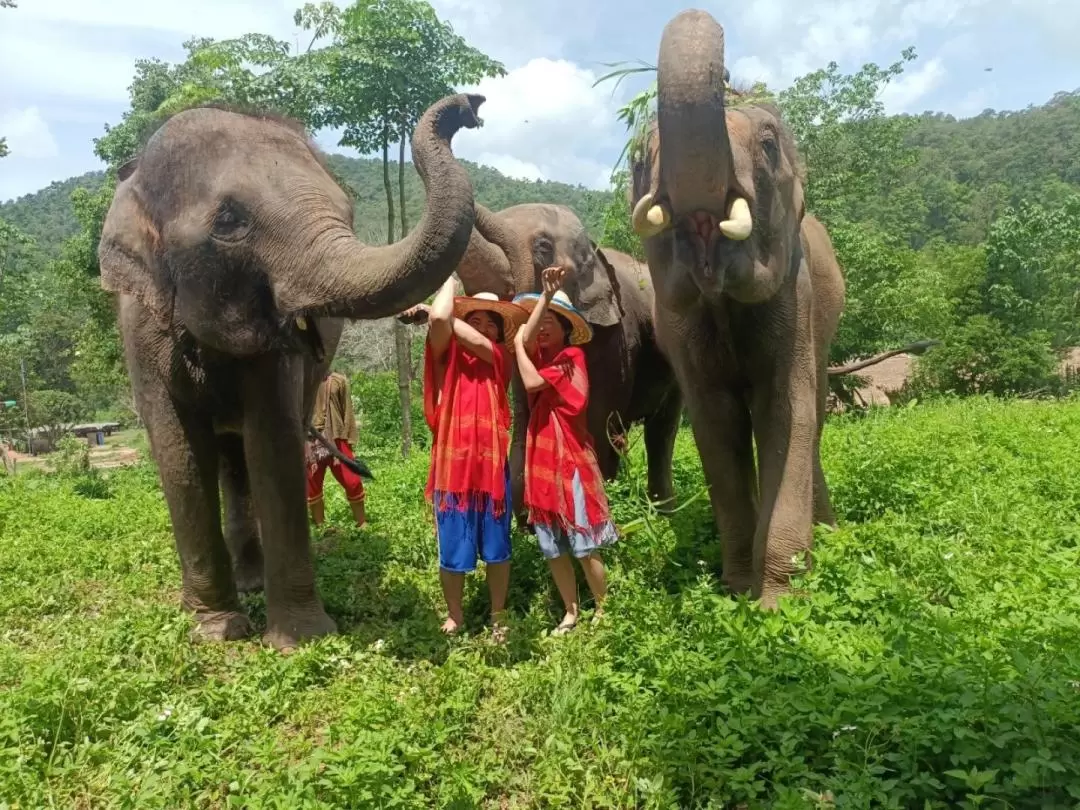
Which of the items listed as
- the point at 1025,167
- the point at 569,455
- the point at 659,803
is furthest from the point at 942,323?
the point at 1025,167

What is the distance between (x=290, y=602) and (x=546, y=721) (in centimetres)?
169

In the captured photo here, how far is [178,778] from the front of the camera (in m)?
2.88

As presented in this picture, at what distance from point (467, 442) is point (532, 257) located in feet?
6.50

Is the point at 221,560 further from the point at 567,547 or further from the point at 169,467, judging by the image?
the point at 567,547

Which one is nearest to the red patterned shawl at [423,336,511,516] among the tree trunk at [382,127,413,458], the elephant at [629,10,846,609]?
the elephant at [629,10,846,609]

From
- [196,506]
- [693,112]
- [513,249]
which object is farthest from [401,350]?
[693,112]

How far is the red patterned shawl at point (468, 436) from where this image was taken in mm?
4117

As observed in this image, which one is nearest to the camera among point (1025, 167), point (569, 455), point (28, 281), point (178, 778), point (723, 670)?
point (178, 778)

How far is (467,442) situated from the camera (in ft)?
13.5

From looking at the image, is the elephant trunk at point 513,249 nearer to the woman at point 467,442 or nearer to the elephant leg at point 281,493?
the woman at point 467,442

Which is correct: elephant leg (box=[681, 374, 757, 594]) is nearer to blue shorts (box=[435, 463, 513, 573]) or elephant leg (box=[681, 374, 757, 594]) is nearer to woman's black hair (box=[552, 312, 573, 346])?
woman's black hair (box=[552, 312, 573, 346])

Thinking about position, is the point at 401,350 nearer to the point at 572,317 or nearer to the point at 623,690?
the point at 572,317

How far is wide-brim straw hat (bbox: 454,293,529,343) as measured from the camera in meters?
4.27

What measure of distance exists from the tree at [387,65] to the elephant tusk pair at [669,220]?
22.5 feet
